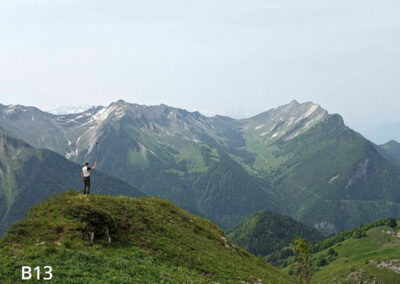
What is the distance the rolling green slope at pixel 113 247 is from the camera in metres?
25.4

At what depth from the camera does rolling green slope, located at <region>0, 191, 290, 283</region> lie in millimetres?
25422

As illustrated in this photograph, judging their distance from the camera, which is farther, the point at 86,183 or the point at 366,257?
the point at 366,257

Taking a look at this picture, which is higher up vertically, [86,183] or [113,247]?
[86,183]

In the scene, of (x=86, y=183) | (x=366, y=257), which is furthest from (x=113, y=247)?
(x=366, y=257)

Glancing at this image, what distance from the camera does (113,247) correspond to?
32.0m

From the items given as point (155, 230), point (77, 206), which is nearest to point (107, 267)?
point (77, 206)

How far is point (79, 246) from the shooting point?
29.1 metres

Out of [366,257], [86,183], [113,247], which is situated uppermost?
[86,183]

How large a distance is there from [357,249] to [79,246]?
19420cm

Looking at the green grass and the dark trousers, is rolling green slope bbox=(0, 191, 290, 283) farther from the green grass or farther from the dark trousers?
the green grass

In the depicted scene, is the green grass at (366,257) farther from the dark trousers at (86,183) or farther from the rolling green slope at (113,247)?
the dark trousers at (86,183)

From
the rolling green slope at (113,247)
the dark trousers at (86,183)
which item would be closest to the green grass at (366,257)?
the rolling green slope at (113,247)

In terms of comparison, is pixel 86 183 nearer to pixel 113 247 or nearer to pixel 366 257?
pixel 113 247

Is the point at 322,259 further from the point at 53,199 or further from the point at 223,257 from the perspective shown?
the point at 53,199
